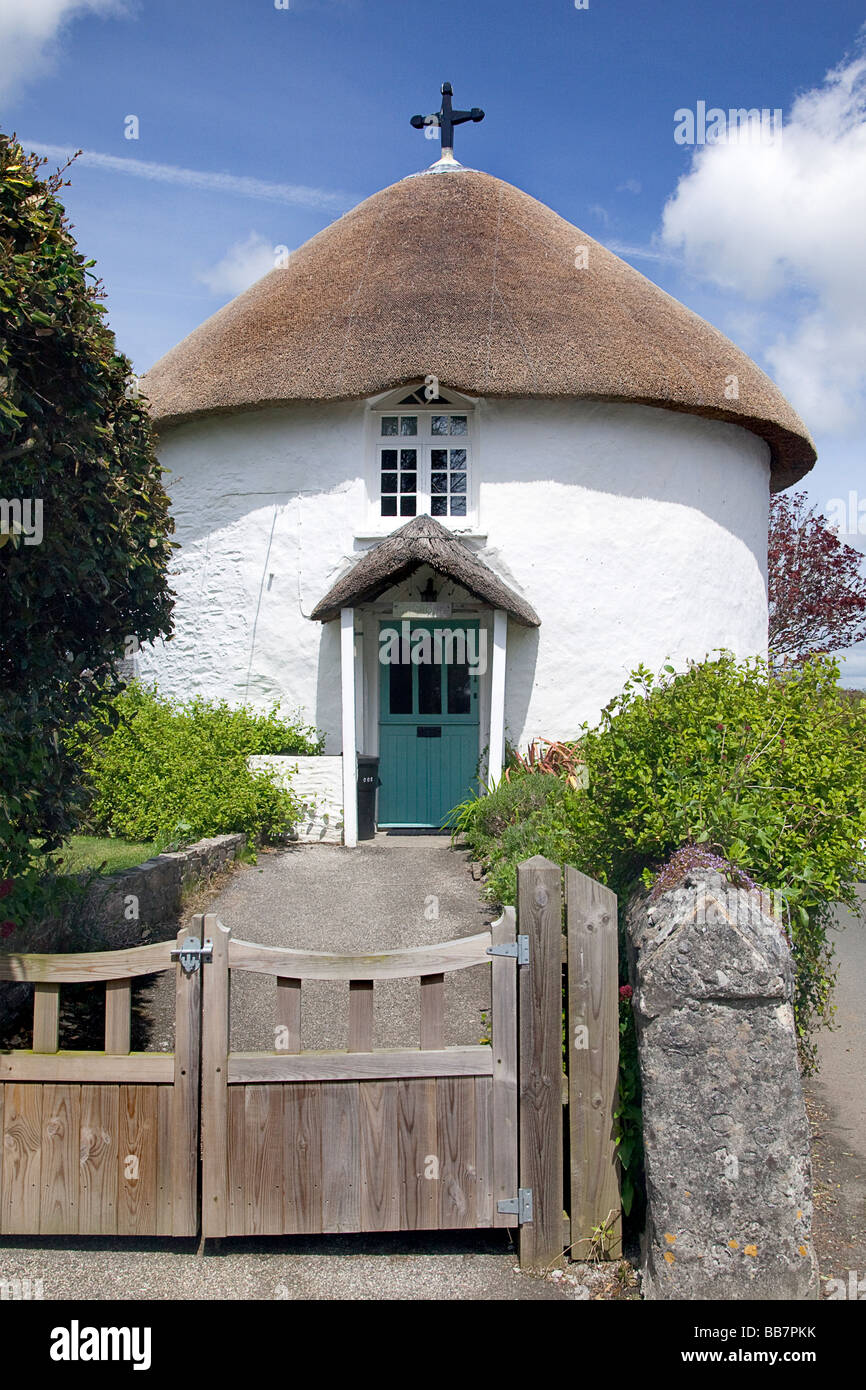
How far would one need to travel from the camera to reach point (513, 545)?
11219mm

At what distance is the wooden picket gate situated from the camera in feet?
10.5

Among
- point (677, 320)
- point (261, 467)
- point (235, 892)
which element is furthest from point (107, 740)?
point (677, 320)

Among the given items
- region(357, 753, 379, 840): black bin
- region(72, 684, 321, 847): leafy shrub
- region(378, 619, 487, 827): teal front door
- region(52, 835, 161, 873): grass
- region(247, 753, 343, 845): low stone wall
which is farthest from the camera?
region(378, 619, 487, 827): teal front door

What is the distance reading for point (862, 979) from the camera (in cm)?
677

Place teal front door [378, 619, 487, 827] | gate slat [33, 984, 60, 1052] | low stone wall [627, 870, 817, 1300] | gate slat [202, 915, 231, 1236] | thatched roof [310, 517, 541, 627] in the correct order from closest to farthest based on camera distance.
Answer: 1. low stone wall [627, 870, 817, 1300]
2. gate slat [202, 915, 231, 1236]
3. gate slat [33, 984, 60, 1052]
4. thatched roof [310, 517, 541, 627]
5. teal front door [378, 619, 487, 827]

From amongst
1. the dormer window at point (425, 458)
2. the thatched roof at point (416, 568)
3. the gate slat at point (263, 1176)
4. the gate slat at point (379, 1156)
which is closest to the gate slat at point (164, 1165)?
the gate slat at point (263, 1176)

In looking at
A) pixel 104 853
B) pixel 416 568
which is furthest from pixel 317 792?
pixel 104 853

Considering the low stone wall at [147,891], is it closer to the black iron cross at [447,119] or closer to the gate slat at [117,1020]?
the gate slat at [117,1020]

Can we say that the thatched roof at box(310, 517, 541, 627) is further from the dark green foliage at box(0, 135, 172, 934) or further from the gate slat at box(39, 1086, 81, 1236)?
the gate slat at box(39, 1086, 81, 1236)

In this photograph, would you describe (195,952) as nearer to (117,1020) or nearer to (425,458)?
(117,1020)

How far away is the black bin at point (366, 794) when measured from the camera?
10.6 metres

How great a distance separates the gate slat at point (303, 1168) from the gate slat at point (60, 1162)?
2.36ft

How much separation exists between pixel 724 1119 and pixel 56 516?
354cm

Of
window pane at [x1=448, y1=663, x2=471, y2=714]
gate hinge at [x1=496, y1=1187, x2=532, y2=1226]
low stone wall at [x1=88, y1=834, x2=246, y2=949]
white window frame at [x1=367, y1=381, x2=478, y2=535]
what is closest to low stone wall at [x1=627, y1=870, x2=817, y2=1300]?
gate hinge at [x1=496, y1=1187, x2=532, y2=1226]
